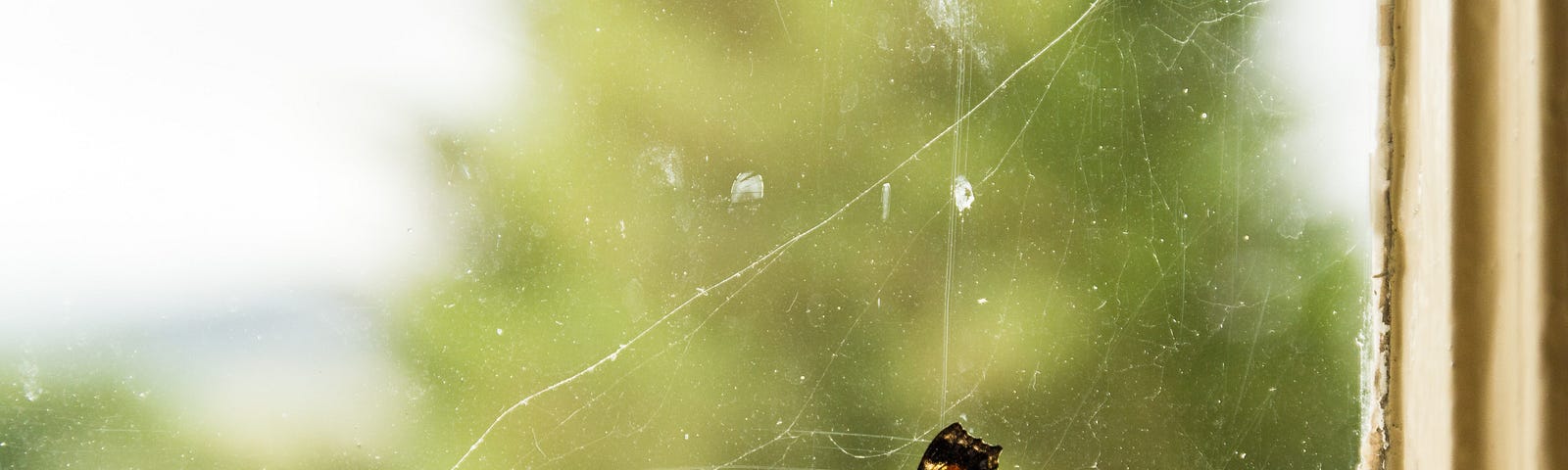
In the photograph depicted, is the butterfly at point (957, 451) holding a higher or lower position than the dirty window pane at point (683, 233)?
lower

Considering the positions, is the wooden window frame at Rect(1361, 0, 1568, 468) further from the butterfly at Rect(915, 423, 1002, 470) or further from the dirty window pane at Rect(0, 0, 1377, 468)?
the butterfly at Rect(915, 423, 1002, 470)

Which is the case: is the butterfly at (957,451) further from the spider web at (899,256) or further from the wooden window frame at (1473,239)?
the wooden window frame at (1473,239)

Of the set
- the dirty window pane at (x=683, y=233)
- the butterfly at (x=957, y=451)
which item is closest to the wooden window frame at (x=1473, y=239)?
the dirty window pane at (x=683, y=233)

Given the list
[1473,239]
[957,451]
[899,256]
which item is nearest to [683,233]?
[899,256]

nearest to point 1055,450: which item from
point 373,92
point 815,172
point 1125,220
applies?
point 1125,220

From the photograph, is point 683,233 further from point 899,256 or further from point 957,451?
point 957,451

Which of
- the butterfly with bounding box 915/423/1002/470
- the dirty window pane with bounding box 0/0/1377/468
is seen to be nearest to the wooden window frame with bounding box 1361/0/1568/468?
the dirty window pane with bounding box 0/0/1377/468
